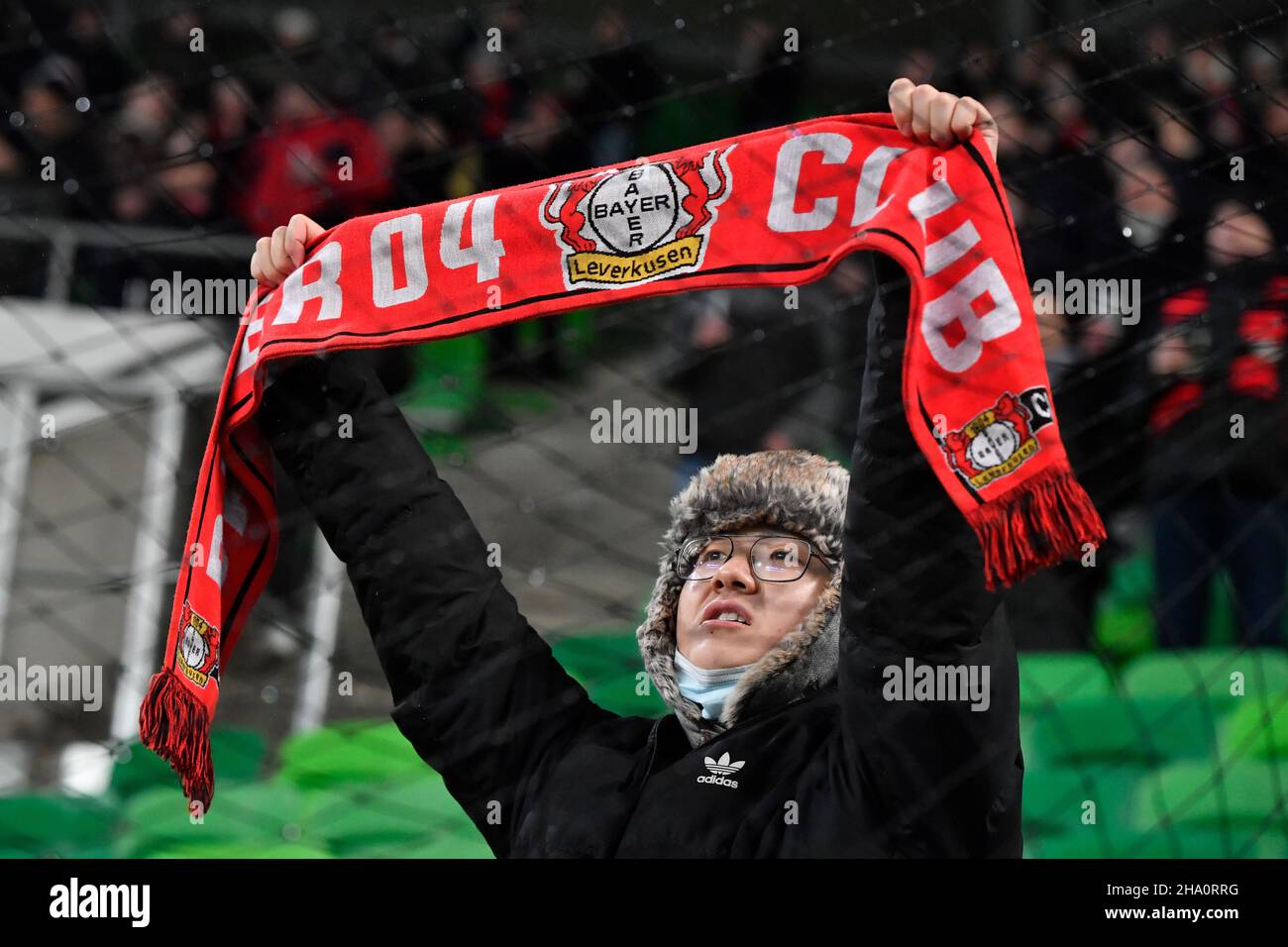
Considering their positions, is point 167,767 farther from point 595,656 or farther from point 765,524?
point 765,524

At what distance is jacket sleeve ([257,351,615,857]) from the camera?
1.29 metres

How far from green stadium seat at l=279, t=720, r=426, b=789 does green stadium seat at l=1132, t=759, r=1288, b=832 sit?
0.95 meters

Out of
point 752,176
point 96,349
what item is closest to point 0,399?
point 96,349

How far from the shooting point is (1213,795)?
187 centimetres

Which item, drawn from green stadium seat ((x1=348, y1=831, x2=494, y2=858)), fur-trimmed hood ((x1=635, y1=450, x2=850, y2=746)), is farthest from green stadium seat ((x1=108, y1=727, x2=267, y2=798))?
fur-trimmed hood ((x1=635, y1=450, x2=850, y2=746))

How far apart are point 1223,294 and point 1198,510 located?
0.35m

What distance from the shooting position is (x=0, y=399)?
233 centimetres

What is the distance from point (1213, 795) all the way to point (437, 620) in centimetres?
108

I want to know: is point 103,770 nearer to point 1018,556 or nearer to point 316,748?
point 316,748

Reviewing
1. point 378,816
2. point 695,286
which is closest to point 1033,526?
point 695,286

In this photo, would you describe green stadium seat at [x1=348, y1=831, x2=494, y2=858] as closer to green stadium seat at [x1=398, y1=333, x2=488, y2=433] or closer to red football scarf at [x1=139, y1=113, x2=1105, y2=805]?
red football scarf at [x1=139, y1=113, x2=1105, y2=805]

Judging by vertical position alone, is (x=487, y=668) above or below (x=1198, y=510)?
below

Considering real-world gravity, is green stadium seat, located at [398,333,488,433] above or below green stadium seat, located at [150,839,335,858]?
above

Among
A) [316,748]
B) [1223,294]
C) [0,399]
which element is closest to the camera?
[1223,294]
